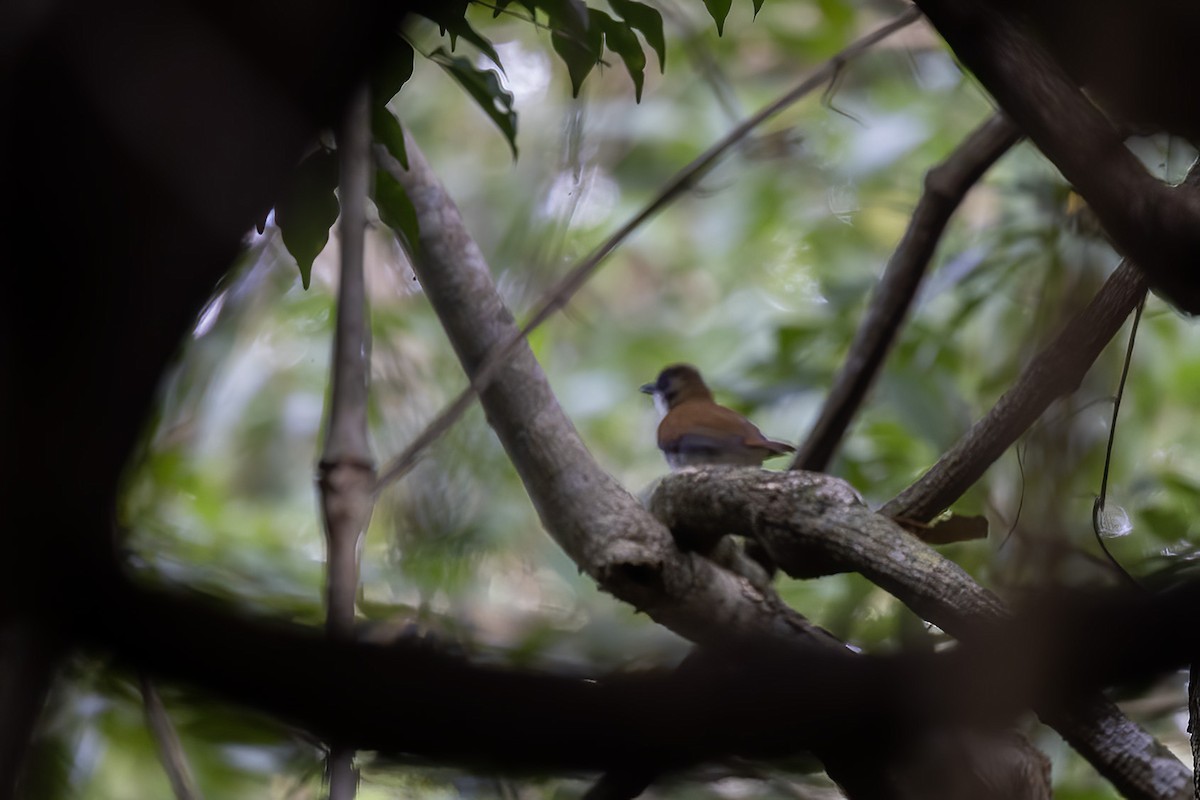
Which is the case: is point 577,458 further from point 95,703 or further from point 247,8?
point 247,8

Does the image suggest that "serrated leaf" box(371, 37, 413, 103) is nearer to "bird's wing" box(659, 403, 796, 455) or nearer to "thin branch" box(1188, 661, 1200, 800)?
"thin branch" box(1188, 661, 1200, 800)

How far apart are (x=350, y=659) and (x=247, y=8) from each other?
0.28 meters

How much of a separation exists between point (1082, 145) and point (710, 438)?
6.19 ft

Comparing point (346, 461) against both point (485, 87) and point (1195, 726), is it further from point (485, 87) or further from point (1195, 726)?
point (1195, 726)

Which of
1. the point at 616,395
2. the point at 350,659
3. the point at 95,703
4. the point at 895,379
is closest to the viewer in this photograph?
the point at 350,659

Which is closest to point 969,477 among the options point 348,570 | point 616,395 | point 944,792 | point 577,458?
point 577,458

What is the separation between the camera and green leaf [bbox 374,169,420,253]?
128 centimetres

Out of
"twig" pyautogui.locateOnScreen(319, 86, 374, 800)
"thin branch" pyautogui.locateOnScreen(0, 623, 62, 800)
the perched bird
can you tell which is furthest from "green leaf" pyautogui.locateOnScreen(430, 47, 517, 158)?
the perched bird

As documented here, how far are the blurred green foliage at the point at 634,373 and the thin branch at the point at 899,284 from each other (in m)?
0.19

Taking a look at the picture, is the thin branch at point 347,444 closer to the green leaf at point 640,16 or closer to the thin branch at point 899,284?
the green leaf at point 640,16

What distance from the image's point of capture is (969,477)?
1.50 meters

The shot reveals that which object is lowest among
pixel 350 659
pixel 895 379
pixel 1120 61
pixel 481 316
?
pixel 350 659

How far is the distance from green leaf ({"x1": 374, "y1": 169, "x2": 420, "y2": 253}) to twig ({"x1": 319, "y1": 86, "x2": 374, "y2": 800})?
0.56 m

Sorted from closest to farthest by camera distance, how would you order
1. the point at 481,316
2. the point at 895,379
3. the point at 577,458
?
the point at 577,458 < the point at 481,316 < the point at 895,379
